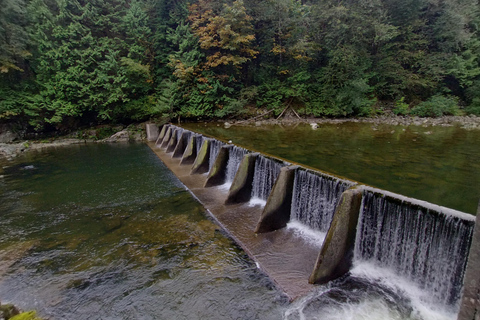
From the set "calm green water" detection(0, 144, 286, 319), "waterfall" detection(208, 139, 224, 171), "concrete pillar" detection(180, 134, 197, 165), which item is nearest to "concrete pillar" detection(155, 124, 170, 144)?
"concrete pillar" detection(180, 134, 197, 165)

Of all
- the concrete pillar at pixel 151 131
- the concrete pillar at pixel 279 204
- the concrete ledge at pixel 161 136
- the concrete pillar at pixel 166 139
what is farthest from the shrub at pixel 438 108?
the concrete pillar at pixel 151 131

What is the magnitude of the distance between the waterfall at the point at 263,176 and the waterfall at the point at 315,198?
1052 mm

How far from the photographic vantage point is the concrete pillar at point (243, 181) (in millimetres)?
7133

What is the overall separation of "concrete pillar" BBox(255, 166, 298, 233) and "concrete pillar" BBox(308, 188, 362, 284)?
1640 mm

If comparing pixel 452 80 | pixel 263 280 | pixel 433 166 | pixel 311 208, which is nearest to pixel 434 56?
pixel 452 80

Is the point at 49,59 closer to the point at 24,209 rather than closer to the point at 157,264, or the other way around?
the point at 24,209

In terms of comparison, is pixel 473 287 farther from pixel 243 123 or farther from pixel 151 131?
pixel 151 131

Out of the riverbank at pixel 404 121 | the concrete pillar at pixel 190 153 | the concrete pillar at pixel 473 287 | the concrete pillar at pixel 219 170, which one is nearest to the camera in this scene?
the concrete pillar at pixel 473 287

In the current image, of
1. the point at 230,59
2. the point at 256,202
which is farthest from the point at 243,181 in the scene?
the point at 230,59

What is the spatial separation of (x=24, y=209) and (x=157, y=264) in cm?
563

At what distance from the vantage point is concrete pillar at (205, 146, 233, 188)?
28.7ft

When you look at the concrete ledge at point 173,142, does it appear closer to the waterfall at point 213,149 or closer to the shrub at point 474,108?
the waterfall at point 213,149

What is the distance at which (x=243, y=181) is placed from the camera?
283 inches

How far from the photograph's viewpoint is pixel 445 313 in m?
3.35
